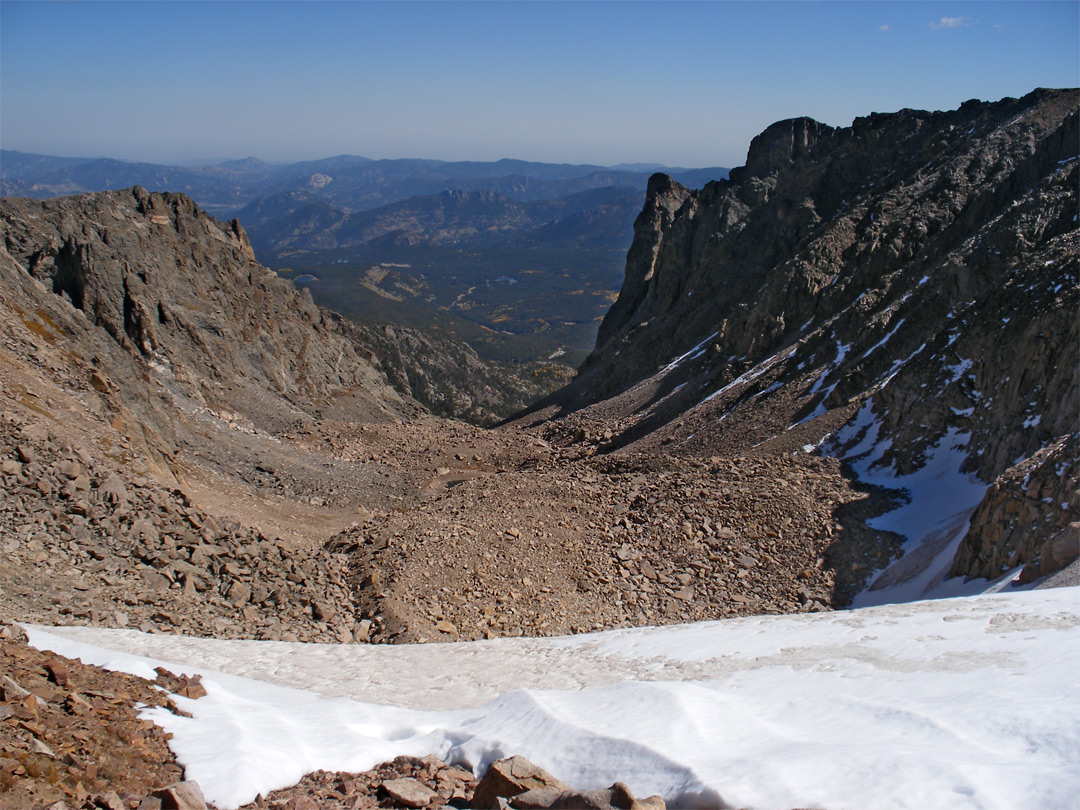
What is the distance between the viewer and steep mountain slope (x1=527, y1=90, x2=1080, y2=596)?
778 inches

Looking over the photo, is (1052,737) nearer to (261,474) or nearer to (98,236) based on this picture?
(261,474)

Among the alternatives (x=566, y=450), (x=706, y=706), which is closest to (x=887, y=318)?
(x=566, y=450)

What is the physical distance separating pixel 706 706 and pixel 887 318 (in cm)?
2464

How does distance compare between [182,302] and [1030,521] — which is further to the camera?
[182,302]

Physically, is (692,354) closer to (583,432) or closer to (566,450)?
(583,432)

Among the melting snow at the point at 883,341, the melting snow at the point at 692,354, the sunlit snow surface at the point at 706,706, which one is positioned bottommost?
the sunlit snow surface at the point at 706,706

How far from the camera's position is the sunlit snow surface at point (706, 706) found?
23.4 ft

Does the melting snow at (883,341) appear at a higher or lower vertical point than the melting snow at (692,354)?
higher

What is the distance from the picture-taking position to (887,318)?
2950 centimetres

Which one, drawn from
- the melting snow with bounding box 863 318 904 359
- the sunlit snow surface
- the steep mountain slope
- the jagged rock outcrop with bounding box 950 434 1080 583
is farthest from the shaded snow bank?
the melting snow with bounding box 863 318 904 359

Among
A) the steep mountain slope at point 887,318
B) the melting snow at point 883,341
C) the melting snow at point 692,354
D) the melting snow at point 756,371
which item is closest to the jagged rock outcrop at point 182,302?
the steep mountain slope at point 887,318

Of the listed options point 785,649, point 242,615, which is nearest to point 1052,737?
point 785,649

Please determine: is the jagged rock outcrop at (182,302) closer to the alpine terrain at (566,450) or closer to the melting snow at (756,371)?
the alpine terrain at (566,450)

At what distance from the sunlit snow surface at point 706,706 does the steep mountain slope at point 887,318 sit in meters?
4.63
